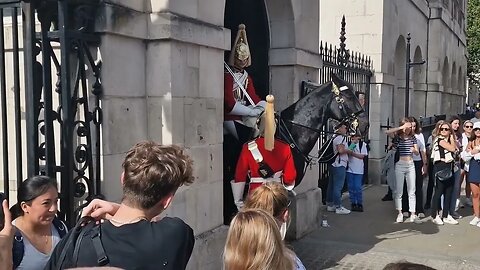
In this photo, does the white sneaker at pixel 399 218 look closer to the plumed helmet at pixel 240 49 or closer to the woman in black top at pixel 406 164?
the woman in black top at pixel 406 164

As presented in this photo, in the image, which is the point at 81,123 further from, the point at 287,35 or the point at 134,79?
the point at 287,35

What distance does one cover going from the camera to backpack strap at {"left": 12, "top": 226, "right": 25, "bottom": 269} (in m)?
2.98

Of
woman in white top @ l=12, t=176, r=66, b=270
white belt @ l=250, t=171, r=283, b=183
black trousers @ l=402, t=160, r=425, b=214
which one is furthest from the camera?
black trousers @ l=402, t=160, r=425, b=214

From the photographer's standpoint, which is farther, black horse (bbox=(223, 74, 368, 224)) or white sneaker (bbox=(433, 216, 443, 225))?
white sneaker (bbox=(433, 216, 443, 225))

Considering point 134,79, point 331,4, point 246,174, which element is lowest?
point 246,174

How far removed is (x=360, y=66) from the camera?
12336mm

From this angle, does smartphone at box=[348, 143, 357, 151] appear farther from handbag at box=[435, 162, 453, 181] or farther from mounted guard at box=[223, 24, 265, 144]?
mounted guard at box=[223, 24, 265, 144]

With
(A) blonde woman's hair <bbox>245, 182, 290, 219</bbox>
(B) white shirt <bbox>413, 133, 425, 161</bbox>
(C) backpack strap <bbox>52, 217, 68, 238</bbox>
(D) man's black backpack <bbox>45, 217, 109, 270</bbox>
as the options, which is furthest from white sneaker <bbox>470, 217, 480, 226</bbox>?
(D) man's black backpack <bbox>45, 217, 109, 270</bbox>

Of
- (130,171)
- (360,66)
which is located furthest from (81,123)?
(360,66)

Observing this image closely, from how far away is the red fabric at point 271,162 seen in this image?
5839 millimetres

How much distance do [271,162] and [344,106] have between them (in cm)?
125

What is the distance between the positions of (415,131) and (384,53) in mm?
4920

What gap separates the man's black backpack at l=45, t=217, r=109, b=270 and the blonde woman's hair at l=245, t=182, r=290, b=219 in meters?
1.21

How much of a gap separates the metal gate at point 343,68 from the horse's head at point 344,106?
1.78m
